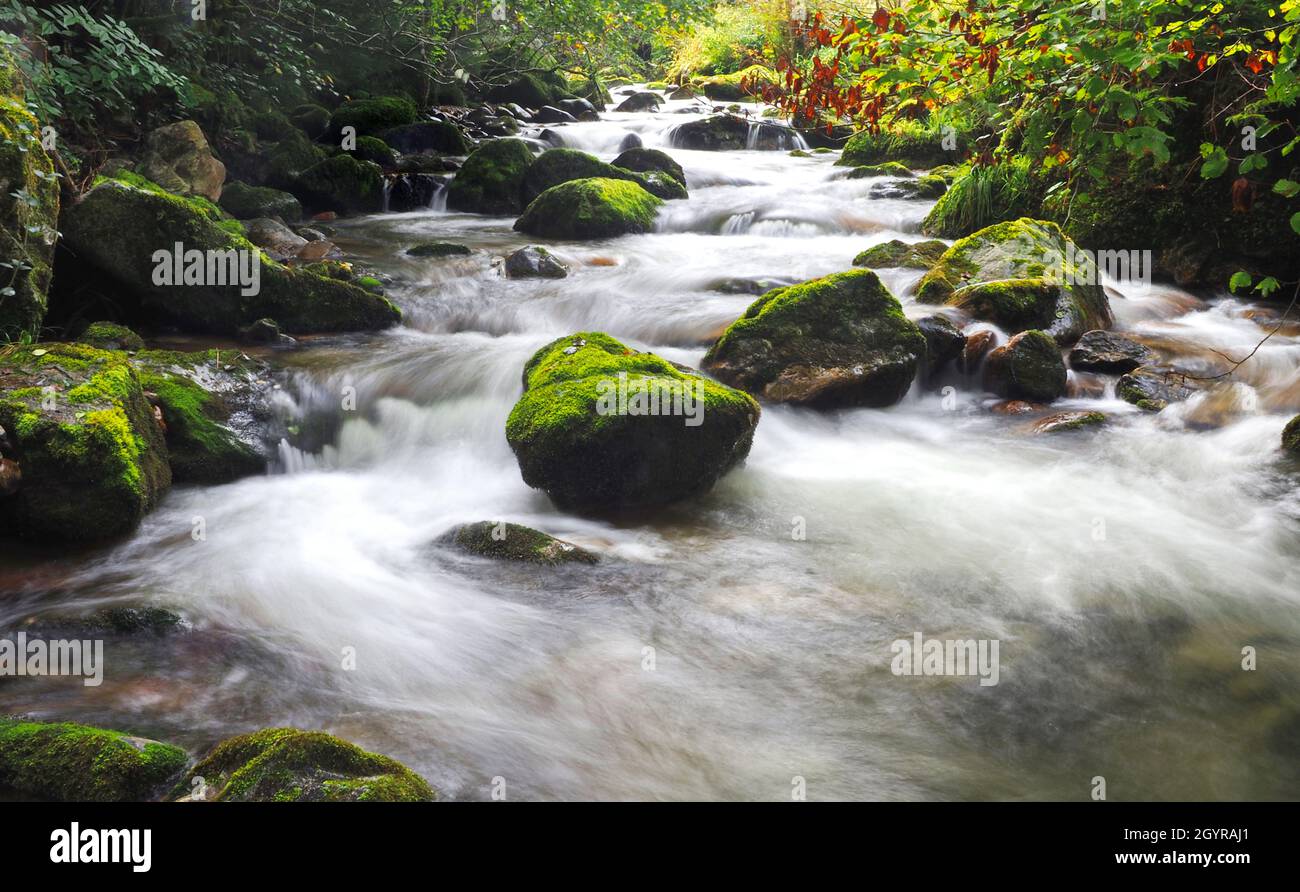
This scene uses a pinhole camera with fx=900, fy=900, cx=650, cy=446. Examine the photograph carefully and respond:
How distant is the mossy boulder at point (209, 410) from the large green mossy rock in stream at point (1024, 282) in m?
6.21

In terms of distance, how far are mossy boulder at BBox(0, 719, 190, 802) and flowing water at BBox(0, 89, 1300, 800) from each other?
0.45 meters

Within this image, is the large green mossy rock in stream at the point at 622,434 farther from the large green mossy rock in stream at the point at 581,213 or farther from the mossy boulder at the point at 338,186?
the mossy boulder at the point at 338,186

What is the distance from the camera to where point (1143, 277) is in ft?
32.2

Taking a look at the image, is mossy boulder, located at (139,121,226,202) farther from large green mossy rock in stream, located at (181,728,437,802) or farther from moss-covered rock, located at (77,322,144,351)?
large green mossy rock in stream, located at (181,728,437,802)

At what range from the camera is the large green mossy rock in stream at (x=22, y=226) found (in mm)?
6025

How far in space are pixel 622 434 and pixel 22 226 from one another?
443cm

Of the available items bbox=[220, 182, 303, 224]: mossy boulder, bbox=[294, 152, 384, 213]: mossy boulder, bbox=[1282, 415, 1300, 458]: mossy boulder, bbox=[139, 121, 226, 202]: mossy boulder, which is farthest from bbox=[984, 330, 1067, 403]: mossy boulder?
bbox=[294, 152, 384, 213]: mossy boulder

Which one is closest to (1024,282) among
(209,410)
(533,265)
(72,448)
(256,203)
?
(533,265)

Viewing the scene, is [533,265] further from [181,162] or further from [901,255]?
[181,162]

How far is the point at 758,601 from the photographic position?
188 inches

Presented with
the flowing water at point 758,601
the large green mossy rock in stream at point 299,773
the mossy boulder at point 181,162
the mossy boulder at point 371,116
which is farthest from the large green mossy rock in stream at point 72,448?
the mossy boulder at point 371,116

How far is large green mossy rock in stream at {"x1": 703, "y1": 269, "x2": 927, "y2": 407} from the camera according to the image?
23.7ft

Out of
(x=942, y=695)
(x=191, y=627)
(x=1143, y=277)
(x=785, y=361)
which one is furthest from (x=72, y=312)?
(x=1143, y=277)
